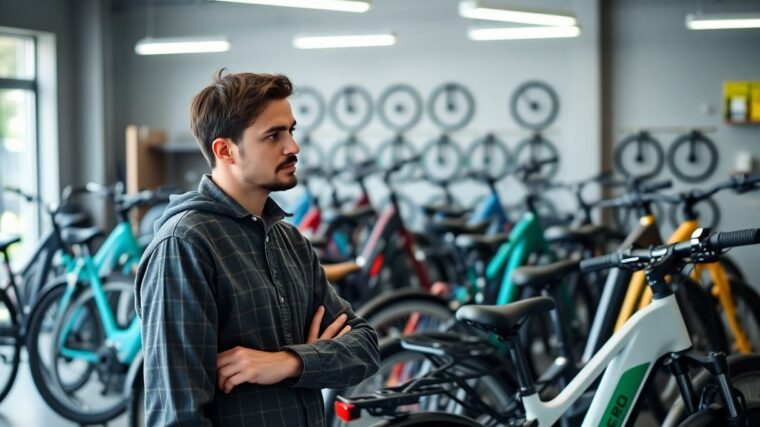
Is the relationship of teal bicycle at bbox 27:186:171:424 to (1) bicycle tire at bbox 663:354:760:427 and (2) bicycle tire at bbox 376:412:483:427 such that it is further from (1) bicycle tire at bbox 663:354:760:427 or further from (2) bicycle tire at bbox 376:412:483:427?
(1) bicycle tire at bbox 663:354:760:427

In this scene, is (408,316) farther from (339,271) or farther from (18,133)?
(18,133)

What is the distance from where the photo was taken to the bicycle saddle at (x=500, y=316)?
7.14ft

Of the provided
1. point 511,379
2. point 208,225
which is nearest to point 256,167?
point 208,225

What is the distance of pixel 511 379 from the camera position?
2900 millimetres

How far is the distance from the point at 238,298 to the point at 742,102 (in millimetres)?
7814

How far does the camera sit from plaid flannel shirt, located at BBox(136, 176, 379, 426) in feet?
5.23

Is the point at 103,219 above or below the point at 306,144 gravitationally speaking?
below

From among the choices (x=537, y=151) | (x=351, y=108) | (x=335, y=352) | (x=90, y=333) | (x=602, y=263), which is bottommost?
(x=90, y=333)

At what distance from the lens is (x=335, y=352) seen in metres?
1.80

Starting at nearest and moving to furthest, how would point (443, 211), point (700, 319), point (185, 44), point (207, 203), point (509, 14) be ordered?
point (207, 203)
point (700, 319)
point (443, 211)
point (509, 14)
point (185, 44)

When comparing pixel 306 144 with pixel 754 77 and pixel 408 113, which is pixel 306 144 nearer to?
pixel 408 113

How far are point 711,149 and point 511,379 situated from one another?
6526 millimetres

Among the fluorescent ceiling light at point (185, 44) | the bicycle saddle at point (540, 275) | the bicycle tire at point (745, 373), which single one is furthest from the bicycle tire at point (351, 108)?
the bicycle tire at point (745, 373)

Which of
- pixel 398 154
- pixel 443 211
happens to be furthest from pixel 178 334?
pixel 398 154
